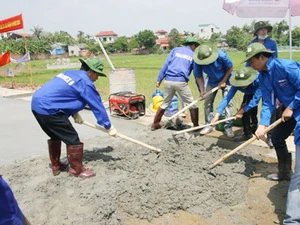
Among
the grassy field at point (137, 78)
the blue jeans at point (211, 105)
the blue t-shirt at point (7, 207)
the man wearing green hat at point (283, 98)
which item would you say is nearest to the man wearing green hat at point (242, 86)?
the grassy field at point (137, 78)

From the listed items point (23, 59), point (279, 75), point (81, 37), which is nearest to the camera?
point (279, 75)

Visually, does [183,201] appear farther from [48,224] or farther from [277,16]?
[277,16]

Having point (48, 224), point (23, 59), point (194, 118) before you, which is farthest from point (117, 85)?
point (23, 59)

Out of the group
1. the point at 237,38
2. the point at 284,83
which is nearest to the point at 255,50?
the point at 284,83

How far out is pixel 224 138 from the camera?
5.57m

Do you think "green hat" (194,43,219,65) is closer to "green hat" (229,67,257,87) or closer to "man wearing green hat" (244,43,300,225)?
"green hat" (229,67,257,87)

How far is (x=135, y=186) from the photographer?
3594 mm

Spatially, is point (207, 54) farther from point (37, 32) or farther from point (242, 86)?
point (37, 32)

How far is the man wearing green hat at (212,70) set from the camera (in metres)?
5.07

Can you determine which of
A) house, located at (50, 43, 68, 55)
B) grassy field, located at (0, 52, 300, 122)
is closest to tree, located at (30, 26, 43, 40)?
house, located at (50, 43, 68, 55)

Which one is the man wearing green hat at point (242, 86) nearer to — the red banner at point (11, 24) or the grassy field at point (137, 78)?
the grassy field at point (137, 78)

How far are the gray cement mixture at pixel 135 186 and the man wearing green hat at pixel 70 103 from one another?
0.39 m

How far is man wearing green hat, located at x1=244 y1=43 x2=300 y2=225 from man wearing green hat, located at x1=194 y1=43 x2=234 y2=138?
1.74 m

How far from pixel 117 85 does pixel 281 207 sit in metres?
5.92
